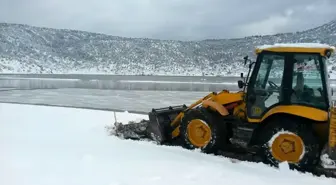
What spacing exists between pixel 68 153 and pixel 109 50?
93.0 m

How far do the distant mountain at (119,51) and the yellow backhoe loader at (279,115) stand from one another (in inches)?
2504

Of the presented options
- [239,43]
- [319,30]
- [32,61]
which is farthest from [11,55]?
[319,30]

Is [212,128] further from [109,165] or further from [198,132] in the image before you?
[109,165]

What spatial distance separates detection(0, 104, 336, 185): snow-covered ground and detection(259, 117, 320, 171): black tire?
216mm

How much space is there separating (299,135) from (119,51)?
93.2 metres

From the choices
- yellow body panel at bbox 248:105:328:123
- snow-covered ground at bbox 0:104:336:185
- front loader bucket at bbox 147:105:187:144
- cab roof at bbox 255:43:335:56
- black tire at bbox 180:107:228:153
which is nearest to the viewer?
snow-covered ground at bbox 0:104:336:185

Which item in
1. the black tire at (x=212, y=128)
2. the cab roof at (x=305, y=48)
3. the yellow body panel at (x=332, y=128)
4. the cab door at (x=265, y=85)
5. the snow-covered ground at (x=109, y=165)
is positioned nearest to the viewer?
the snow-covered ground at (x=109, y=165)

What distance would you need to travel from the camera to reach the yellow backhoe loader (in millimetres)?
6711

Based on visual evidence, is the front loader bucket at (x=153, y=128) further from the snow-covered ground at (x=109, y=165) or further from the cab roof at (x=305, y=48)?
the cab roof at (x=305, y=48)

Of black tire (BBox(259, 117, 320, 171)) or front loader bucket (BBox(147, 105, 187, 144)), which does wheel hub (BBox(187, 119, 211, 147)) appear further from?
black tire (BBox(259, 117, 320, 171))

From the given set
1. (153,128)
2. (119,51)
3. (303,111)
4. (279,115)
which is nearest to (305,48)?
A: (303,111)

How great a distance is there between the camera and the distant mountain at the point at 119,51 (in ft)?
256

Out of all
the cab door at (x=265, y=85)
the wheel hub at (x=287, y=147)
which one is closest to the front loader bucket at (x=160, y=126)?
the cab door at (x=265, y=85)

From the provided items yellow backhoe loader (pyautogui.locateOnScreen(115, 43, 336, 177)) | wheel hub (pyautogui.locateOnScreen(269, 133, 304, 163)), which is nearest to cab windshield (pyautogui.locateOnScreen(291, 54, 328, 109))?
yellow backhoe loader (pyautogui.locateOnScreen(115, 43, 336, 177))
